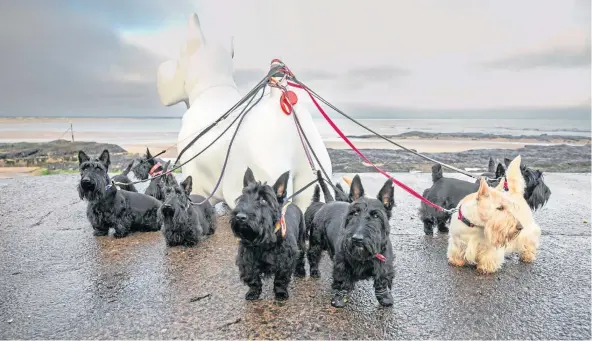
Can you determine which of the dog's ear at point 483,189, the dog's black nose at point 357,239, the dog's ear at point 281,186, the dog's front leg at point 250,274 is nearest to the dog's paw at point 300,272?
the dog's front leg at point 250,274

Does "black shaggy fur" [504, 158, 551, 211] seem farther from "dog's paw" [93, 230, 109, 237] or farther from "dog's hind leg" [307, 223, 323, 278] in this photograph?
"dog's paw" [93, 230, 109, 237]

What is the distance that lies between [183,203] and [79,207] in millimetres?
3424

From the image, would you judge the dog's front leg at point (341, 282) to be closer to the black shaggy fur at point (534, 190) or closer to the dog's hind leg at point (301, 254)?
the dog's hind leg at point (301, 254)

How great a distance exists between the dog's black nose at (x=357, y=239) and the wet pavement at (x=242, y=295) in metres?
0.70

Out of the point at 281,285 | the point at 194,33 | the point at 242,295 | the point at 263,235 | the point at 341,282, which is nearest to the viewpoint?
the point at 263,235

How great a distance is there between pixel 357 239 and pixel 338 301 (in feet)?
2.49

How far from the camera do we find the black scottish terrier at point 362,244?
3.18 meters

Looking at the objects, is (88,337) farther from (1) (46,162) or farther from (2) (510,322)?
(1) (46,162)

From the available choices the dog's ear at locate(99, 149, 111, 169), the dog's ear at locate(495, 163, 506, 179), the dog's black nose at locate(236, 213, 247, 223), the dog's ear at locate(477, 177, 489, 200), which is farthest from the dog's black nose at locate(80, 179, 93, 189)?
the dog's ear at locate(495, 163, 506, 179)

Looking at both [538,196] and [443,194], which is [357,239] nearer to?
[443,194]

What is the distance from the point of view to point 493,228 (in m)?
4.26

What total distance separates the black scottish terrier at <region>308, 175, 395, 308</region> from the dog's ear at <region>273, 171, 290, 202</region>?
1.82 ft

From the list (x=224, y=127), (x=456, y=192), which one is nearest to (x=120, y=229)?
(x=224, y=127)

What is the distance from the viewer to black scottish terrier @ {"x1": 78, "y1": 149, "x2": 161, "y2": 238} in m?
5.60
